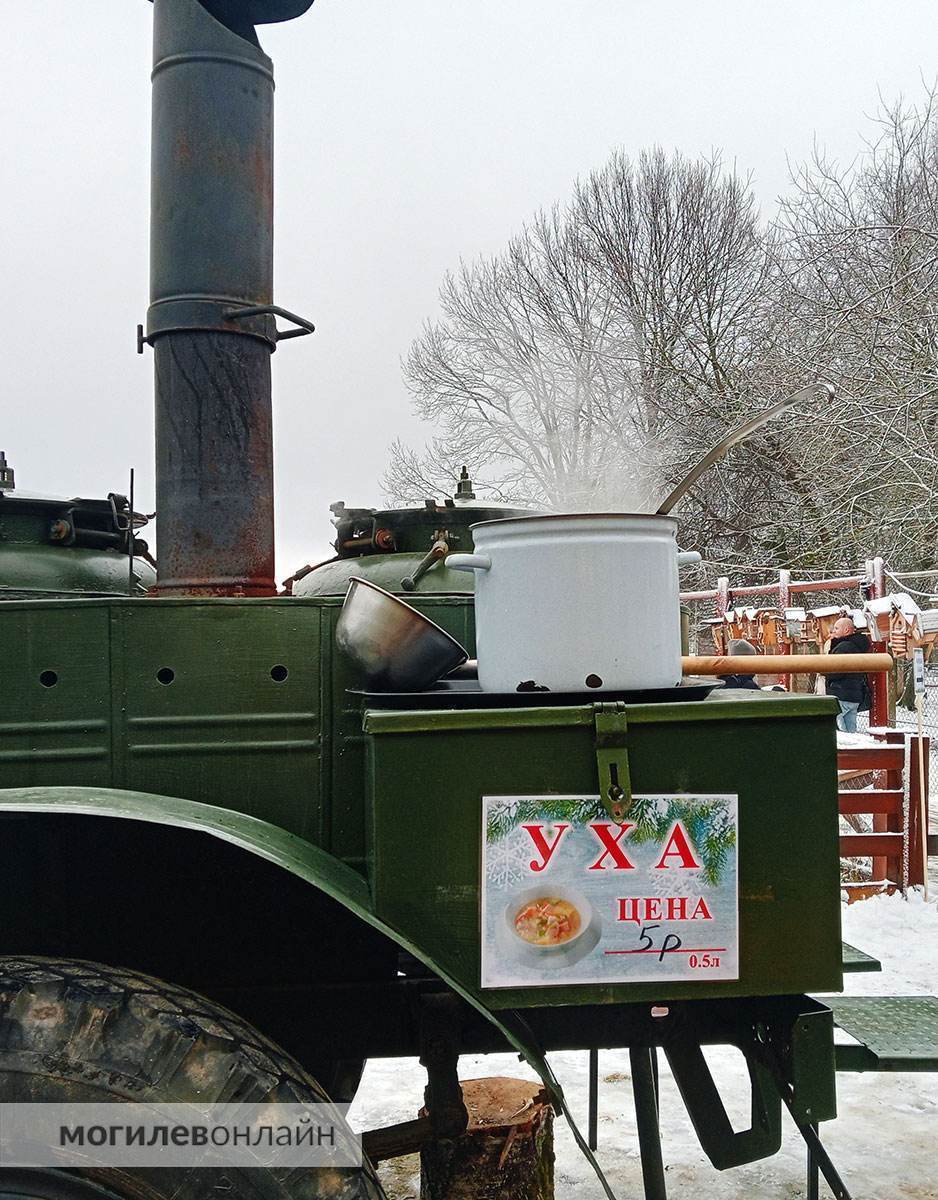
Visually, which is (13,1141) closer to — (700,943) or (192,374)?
(700,943)

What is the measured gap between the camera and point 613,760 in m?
2.06

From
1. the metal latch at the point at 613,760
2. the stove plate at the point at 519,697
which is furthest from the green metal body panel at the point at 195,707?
the metal latch at the point at 613,760

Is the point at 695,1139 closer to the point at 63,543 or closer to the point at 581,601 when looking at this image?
the point at 581,601

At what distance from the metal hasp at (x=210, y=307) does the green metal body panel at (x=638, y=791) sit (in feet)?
4.33

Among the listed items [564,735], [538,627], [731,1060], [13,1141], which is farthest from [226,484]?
[731,1060]

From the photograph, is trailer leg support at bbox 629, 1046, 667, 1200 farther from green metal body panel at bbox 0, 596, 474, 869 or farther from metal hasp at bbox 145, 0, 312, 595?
metal hasp at bbox 145, 0, 312, 595

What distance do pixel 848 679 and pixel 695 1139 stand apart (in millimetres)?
6645

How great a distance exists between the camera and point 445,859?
2068 mm

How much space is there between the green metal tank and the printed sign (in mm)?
3033

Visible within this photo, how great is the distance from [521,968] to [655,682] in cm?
66

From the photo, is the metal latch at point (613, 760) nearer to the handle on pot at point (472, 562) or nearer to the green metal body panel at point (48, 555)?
the handle on pot at point (472, 562)

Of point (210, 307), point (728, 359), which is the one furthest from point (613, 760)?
point (728, 359)

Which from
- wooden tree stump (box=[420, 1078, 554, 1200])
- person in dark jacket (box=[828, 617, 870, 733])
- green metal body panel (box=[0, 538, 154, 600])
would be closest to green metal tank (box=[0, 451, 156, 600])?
green metal body panel (box=[0, 538, 154, 600])

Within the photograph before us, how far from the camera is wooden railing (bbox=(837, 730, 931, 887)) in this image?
7.59 metres
